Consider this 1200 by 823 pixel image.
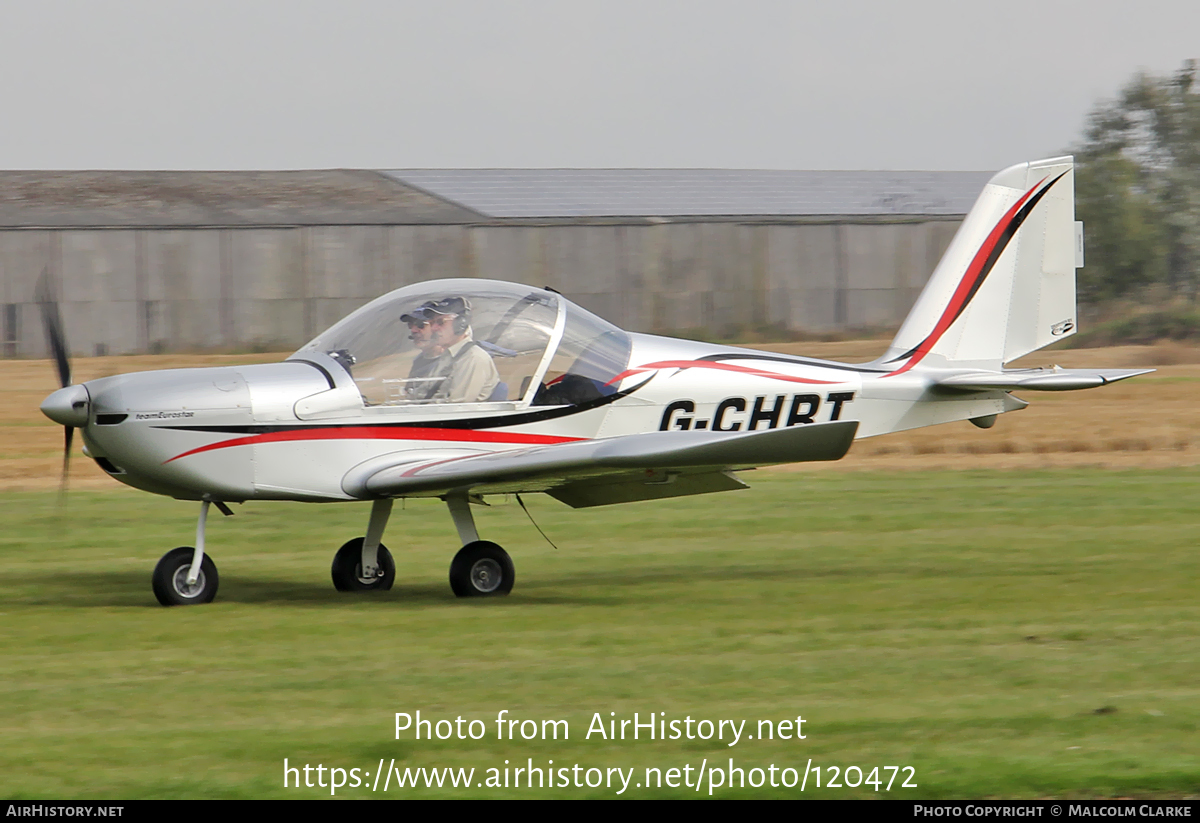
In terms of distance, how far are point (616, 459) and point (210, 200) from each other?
1327 inches

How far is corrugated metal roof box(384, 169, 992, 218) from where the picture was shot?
1638 inches

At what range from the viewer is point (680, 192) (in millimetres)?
43594

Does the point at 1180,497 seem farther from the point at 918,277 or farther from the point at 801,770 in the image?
the point at 918,277

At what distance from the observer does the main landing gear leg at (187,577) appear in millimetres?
8789

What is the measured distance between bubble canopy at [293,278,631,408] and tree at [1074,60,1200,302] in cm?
3694

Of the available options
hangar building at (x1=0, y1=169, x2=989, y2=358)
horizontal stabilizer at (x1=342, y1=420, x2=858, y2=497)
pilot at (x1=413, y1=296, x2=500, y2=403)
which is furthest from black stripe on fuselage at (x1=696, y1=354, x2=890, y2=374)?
hangar building at (x1=0, y1=169, x2=989, y2=358)

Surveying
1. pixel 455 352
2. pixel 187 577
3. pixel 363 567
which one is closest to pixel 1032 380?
pixel 455 352

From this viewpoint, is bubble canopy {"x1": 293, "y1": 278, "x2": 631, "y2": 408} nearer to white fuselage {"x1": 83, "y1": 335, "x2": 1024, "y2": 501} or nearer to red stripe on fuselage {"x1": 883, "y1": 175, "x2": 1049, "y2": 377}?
white fuselage {"x1": 83, "y1": 335, "x2": 1024, "y2": 501}

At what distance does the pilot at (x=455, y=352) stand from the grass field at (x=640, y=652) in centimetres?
136

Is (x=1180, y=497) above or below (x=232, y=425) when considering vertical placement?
below

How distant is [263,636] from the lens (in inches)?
309

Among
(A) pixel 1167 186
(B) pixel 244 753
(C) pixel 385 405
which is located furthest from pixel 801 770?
(A) pixel 1167 186

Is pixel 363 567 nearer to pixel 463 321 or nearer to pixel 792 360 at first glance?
pixel 463 321

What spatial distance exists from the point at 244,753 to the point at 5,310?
33177 mm
